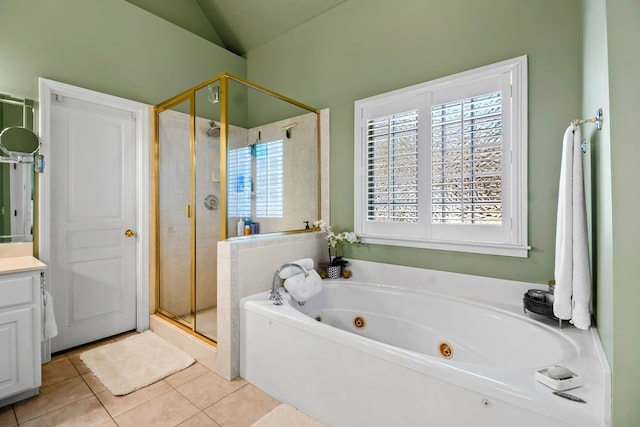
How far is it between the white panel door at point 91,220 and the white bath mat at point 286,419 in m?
1.86

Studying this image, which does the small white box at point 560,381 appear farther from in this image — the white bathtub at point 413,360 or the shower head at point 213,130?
the shower head at point 213,130

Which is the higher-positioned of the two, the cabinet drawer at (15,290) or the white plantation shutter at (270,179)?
the white plantation shutter at (270,179)

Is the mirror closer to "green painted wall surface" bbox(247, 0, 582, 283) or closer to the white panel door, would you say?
the white panel door

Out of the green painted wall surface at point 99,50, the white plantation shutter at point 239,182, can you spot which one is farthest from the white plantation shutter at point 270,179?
the green painted wall surface at point 99,50

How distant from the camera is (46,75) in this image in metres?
2.31

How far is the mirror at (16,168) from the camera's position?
2111mm

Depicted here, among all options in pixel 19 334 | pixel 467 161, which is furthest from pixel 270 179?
pixel 19 334

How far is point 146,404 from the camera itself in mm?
1840

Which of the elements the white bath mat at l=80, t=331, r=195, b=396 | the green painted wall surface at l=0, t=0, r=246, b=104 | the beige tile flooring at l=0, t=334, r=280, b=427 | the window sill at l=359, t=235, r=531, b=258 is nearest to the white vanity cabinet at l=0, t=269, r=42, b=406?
the beige tile flooring at l=0, t=334, r=280, b=427

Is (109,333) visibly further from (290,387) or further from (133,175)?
(290,387)

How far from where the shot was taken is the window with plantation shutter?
200 cm

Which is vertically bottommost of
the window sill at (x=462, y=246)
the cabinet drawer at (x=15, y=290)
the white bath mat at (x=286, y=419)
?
the white bath mat at (x=286, y=419)

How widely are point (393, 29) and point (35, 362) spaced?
3.40 meters

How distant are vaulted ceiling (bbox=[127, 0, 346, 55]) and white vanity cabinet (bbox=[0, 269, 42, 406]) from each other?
8.52 feet
